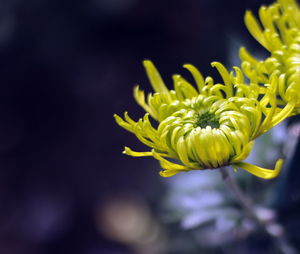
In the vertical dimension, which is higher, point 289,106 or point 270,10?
point 270,10

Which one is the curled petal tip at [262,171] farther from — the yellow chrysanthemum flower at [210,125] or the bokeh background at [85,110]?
the bokeh background at [85,110]

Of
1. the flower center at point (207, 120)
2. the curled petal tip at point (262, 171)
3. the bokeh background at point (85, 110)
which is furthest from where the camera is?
the bokeh background at point (85, 110)

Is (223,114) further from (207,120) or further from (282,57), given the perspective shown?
(282,57)

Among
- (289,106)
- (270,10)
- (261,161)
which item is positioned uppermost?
(270,10)

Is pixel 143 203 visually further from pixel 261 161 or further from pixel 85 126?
pixel 261 161

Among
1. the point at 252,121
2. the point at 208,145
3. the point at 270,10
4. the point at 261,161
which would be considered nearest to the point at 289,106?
the point at 252,121

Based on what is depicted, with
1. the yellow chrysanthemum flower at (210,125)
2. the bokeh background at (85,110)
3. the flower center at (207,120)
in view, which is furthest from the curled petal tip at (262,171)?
→ the bokeh background at (85,110)

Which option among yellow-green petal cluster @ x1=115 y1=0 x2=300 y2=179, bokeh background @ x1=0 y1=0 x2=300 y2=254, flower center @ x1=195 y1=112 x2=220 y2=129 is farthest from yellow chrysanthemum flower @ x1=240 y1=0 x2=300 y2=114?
bokeh background @ x1=0 y1=0 x2=300 y2=254
